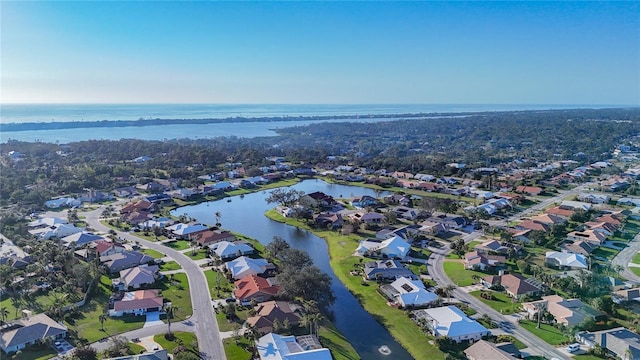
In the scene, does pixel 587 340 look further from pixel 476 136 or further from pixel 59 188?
pixel 476 136

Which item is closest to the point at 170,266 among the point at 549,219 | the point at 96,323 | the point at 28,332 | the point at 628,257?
the point at 96,323

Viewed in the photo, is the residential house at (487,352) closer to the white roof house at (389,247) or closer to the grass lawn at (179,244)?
the white roof house at (389,247)

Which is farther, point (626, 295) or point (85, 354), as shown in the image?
point (626, 295)

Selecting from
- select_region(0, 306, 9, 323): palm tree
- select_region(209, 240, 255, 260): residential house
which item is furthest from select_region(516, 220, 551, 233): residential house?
select_region(0, 306, 9, 323): palm tree

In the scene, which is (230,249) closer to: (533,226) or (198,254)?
(198,254)

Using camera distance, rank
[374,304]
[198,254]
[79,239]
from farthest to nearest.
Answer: [79,239]
[198,254]
[374,304]

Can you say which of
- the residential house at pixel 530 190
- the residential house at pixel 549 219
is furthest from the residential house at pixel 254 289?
the residential house at pixel 530 190
